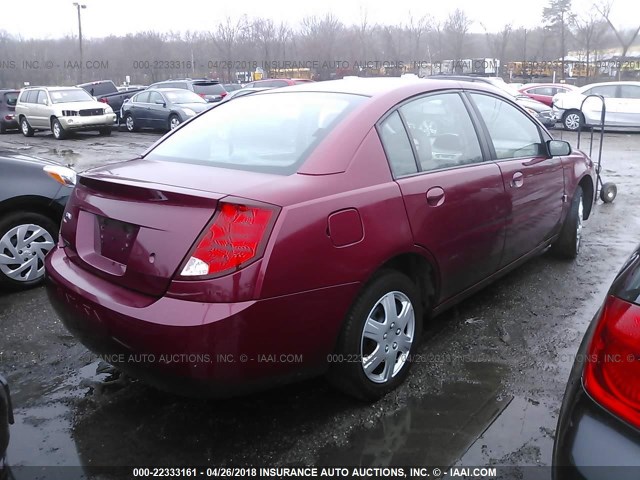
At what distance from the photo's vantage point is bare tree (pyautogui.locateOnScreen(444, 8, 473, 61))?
1815 inches

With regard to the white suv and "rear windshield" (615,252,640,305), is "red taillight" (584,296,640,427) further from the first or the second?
the white suv

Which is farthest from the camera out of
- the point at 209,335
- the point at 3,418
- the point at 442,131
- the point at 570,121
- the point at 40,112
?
the point at 40,112

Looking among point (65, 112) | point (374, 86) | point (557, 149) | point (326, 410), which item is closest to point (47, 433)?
point (326, 410)

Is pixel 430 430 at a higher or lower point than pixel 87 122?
lower

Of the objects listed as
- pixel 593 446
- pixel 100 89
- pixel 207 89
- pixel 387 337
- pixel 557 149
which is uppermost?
pixel 100 89

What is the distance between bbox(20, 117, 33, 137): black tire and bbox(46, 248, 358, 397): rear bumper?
20.8m

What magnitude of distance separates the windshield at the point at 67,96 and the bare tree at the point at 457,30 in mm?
33882

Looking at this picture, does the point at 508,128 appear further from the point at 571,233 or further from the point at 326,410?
the point at 326,410

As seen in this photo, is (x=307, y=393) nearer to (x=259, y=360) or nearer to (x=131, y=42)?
(x=259, y=360)

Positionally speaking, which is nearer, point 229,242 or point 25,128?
point 229,242

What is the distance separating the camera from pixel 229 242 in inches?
90.8

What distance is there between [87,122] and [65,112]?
29.1 inches

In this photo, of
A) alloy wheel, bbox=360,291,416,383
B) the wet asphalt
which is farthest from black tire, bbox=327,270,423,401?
the wet asphalt

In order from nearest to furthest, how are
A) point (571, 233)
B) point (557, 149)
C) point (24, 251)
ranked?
point (557, 149) < point (24, 251) < point (571, 233)
